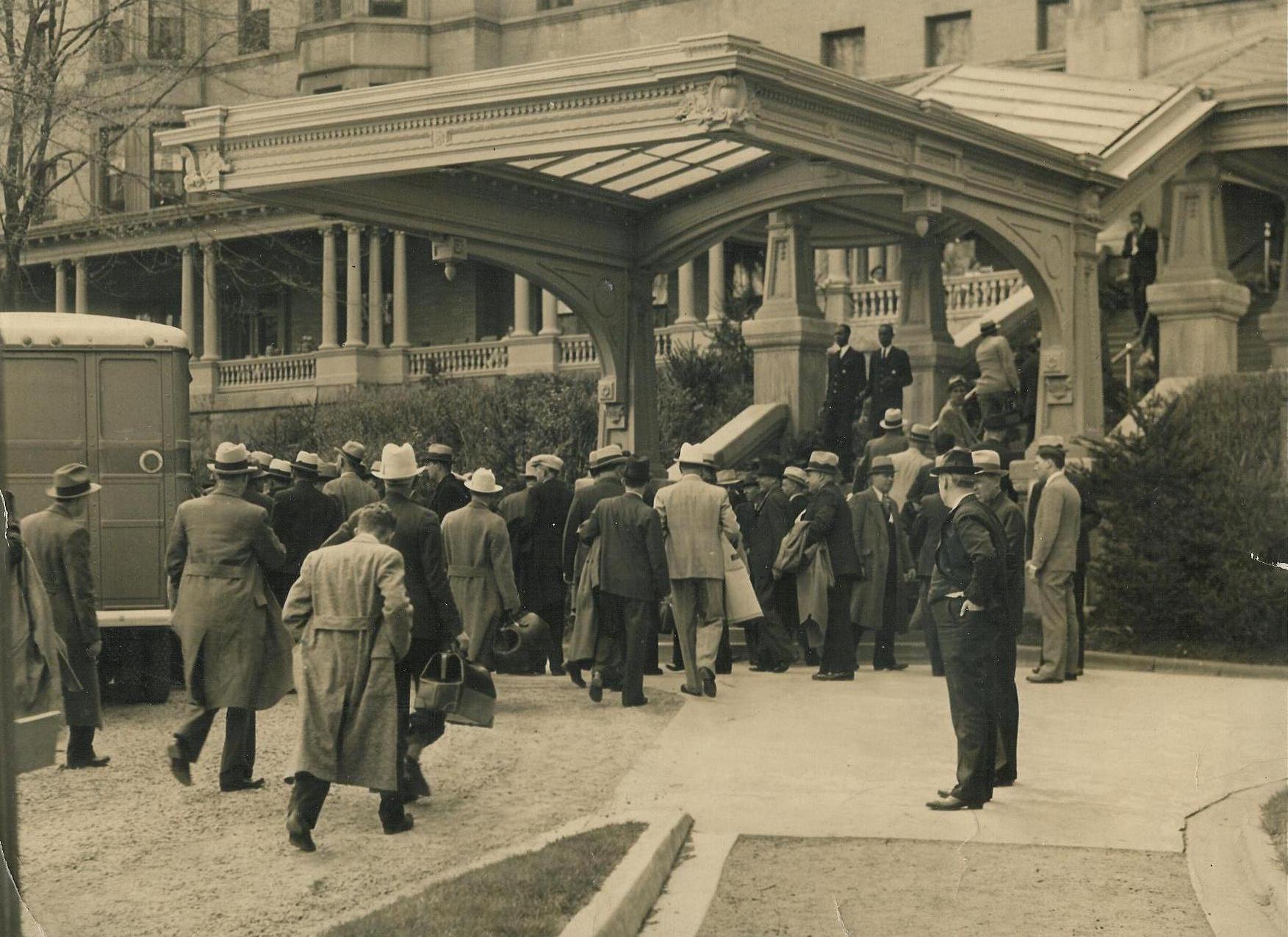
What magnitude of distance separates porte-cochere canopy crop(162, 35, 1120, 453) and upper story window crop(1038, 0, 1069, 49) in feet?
66.7

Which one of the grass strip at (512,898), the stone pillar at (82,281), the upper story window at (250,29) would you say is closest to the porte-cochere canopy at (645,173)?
the stone pillar at (82,281)

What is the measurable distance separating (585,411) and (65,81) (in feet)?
50.8

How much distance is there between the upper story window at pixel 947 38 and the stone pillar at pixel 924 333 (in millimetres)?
20528

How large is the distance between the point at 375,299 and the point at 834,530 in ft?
104

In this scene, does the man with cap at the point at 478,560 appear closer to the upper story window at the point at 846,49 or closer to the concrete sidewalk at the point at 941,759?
the concrete sidewalk at the point at 941,759

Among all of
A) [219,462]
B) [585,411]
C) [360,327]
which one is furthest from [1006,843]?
[360,327]

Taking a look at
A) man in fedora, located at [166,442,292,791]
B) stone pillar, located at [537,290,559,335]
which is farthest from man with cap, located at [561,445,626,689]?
stone pillar, located at [537,290,559,335]

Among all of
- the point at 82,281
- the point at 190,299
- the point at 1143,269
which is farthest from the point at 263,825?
the point at 190,299

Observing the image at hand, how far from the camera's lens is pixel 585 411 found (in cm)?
3150

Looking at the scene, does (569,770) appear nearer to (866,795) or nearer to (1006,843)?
(866,795)

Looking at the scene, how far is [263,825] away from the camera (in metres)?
9.22

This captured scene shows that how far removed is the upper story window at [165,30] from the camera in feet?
63.6

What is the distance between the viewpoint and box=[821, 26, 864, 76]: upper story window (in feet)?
135

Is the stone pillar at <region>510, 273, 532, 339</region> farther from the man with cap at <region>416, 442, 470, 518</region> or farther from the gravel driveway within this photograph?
the gravel driveway
